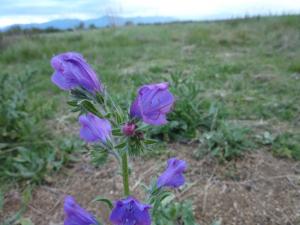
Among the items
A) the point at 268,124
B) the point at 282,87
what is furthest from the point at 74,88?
the point at 282,87

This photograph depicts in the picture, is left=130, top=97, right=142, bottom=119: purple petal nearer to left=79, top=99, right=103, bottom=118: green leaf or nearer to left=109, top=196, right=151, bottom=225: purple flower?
left=79, top=99, right=103, bottom=118: green leaf

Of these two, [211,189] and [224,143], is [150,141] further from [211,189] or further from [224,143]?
[224,143]

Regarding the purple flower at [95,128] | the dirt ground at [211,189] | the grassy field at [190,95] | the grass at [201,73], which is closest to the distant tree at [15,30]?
the grass at [201,73]

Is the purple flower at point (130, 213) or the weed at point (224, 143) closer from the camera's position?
the purple flower at point (130, 213)

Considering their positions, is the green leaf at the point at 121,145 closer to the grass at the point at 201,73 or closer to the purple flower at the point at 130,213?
the purple flower at the point at 130,213

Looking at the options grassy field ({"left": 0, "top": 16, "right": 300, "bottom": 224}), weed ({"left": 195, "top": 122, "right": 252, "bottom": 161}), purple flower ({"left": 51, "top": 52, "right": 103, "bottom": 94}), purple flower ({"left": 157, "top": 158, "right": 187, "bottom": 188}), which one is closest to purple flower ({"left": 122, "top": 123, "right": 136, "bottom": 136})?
purple flower ({"left": 51, "top": 52, "right": 103, "bottom": 94})
